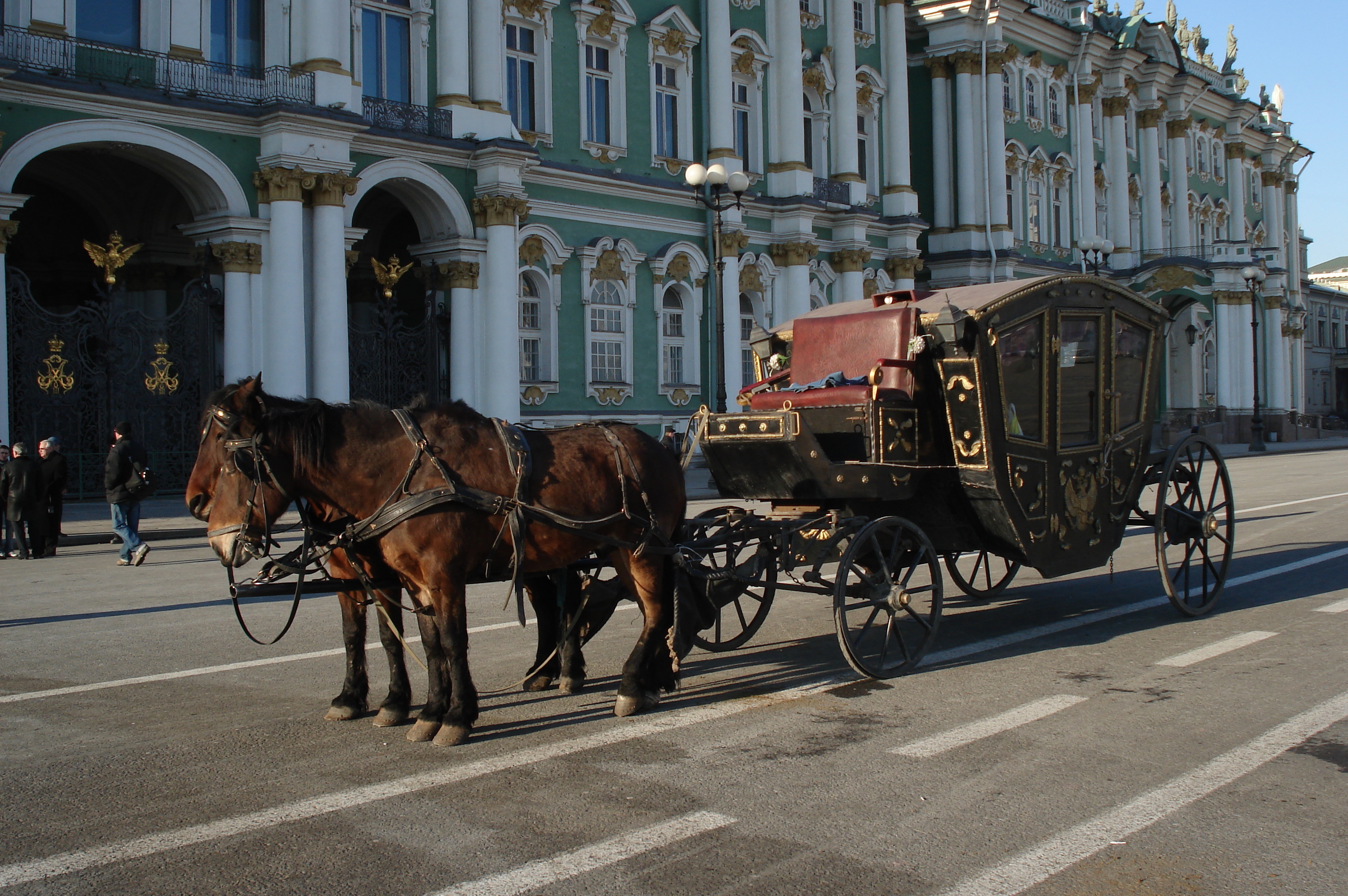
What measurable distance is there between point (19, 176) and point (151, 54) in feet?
19.8

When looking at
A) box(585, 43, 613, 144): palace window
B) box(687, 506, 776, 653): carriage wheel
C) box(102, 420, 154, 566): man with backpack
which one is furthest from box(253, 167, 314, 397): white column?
box(687, 506, 776, 653): carriage wheel

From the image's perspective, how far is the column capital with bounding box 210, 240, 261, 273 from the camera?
2225cm

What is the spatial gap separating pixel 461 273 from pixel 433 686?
802 inches

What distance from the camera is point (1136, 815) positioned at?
198 inches

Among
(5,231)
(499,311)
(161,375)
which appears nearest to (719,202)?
(499,311)

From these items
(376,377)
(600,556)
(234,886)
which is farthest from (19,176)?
(234,886)

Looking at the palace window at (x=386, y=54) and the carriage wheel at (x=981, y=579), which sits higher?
the palace window at (x=386, y=54)

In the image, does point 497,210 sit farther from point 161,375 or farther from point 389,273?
point 161,375

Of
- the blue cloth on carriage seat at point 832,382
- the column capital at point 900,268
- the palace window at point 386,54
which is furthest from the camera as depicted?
the column capital at point 900,268

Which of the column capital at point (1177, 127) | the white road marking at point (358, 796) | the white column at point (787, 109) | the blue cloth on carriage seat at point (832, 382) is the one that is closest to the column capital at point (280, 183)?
the white column at point (787, 109)

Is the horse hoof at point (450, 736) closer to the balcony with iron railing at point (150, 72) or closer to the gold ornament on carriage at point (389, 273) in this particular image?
the balcony with iron railing at point (150, 72)

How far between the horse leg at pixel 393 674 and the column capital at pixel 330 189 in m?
17.8

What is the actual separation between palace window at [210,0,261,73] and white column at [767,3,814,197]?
14484mm

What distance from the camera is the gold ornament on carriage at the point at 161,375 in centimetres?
2131
